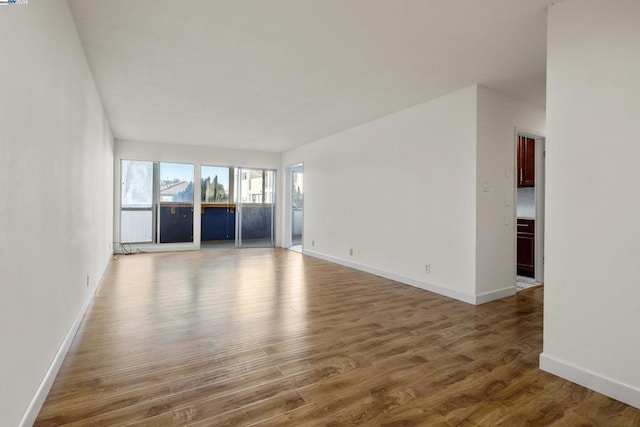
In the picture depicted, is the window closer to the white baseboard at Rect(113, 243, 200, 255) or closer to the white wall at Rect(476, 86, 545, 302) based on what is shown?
the white baseboard at Rect(113, 243, 200, 255)

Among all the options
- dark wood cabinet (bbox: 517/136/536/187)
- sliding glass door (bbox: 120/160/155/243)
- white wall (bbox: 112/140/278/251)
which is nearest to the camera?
dark wood cabinet (bbox: 517/136/536/187)

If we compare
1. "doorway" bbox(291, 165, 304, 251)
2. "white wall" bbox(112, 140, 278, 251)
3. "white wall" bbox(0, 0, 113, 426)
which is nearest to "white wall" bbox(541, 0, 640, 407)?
"white wall" bbox(0, 0, 113, 426)

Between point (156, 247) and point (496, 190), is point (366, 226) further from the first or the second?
point (156, 247)

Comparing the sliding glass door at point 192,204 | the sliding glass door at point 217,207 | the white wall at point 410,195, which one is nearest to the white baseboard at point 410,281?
the white wall at point 410,195

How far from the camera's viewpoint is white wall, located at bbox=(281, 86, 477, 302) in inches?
147

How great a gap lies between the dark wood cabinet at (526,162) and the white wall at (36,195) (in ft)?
18.6

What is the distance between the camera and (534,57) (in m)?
2.94

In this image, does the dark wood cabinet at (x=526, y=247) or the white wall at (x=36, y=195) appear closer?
the white wall at (x=36, y=195)

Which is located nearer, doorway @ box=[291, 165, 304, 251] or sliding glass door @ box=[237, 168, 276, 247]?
sliding glass door @ box=[237, 168, 276, 247]

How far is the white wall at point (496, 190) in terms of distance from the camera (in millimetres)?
3631

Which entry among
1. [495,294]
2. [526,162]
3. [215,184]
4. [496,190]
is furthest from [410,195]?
[215,184]

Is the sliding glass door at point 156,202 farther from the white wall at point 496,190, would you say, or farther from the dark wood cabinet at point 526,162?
the dark wood cabinet at point 526,162

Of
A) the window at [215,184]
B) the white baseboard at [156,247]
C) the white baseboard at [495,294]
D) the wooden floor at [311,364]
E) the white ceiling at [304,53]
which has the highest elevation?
the white ceiling at [304,53]

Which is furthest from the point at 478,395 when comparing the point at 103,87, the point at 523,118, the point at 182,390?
the point at 103,87
